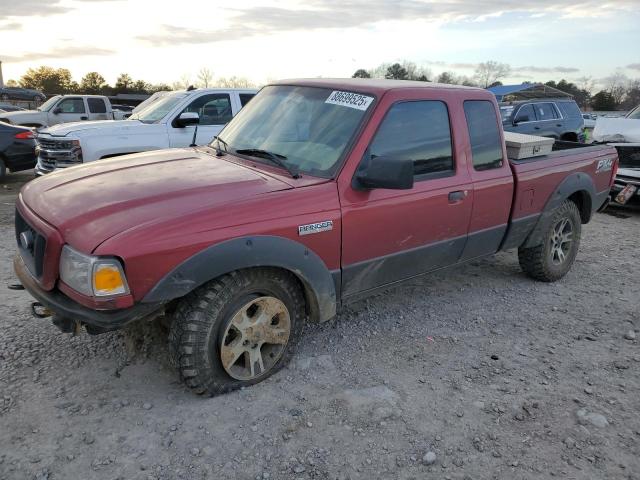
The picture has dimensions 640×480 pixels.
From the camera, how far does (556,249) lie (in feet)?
16.7

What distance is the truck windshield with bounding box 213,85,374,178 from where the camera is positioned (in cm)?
326

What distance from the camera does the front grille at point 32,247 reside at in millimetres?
2680

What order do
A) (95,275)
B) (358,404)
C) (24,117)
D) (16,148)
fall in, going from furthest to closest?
(24,117) < (16,148) < (358,404) < (95,275)

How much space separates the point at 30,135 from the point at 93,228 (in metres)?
8.83

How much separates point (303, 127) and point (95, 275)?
1719 mm

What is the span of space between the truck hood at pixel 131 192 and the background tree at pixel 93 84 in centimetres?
5311

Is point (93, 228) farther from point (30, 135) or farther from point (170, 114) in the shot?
point (30, 135)

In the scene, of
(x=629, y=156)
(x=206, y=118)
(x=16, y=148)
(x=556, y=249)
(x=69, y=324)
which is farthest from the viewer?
(x=16, y=148)

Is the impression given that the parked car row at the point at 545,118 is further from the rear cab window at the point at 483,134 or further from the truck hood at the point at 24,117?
the truck hood at the point at 24,117

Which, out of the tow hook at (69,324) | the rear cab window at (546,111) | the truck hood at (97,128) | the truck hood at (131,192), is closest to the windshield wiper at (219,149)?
the truck hood at (131,192)

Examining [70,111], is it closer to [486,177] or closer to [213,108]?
[213,108]

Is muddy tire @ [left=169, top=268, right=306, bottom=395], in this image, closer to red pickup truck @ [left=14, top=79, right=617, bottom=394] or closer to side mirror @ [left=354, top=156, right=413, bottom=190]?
red pickup truck @ [left=14, top=79, right=617, bottom=394]

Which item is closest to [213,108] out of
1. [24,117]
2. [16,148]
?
[16,148]

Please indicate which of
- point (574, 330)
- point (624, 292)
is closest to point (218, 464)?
point (574, 330)
